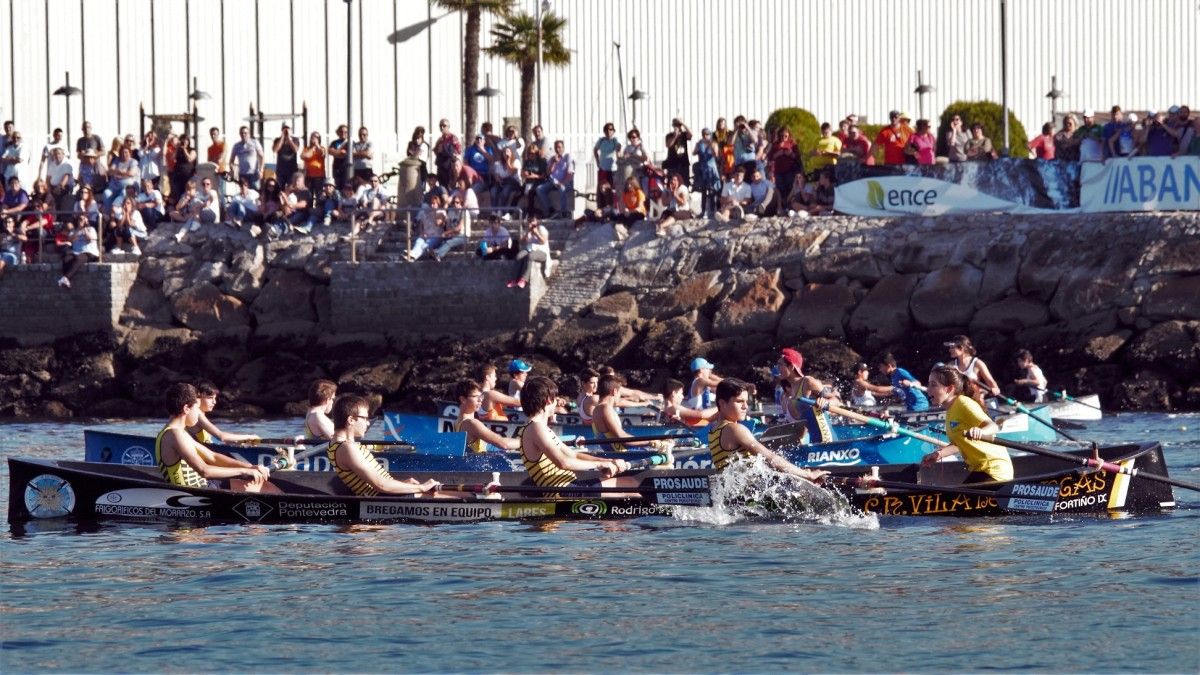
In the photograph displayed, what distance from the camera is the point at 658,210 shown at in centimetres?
3253

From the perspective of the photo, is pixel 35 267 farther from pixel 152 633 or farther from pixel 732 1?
pixel 152 633

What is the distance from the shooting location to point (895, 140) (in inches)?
1228

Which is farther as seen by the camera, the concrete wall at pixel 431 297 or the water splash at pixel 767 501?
the concrete wall at pixel 431 297

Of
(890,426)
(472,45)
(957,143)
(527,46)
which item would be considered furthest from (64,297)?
(890,426)

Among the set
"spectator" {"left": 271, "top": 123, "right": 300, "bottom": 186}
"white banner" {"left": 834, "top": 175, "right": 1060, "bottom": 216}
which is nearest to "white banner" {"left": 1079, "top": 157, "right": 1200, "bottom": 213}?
"white banner" {"left": 834, "top": 175, "right": 1060, "bottom": 216}

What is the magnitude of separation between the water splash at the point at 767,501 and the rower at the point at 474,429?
9.99ft

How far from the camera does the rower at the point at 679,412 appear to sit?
Result: 21500 millimetres

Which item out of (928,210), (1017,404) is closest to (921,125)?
(928,210)

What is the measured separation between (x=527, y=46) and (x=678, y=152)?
11.9 m

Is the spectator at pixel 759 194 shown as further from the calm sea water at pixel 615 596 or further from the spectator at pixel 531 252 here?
the calm sea water at pixel 615 596

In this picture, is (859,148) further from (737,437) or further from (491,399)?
(737,437)

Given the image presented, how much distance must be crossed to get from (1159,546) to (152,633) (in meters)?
7.55

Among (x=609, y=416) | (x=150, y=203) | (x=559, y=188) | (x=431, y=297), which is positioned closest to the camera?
(x=609, y=416)

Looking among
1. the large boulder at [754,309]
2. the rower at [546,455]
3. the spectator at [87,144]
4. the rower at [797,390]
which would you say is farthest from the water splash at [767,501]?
the spectator at [87,144]
